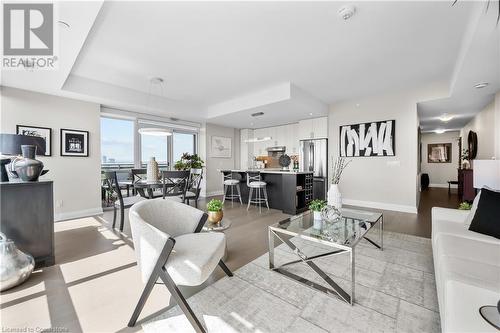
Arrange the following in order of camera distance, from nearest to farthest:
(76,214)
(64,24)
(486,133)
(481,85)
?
(64,24) → (481,85) → (76,214) → (486,133)

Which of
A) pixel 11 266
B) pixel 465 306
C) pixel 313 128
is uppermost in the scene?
pixel 313 128

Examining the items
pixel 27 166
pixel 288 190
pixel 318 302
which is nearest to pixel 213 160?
pixel 288 190

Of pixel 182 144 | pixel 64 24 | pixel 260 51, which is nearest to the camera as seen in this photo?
pixel 64 24

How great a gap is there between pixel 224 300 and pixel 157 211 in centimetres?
96

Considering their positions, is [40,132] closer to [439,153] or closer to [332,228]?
[332,228]

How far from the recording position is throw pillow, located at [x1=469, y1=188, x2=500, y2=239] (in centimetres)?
180

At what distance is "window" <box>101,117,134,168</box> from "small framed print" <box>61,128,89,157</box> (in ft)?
1.54

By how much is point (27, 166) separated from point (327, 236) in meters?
3.11

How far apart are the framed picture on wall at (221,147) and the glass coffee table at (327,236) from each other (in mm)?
4911

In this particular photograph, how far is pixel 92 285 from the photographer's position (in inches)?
73.7

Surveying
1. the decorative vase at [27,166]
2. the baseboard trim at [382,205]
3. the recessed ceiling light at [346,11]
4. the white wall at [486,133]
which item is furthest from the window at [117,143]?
the white wall at [486,133]

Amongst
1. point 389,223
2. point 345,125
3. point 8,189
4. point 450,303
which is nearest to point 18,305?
point 8,189

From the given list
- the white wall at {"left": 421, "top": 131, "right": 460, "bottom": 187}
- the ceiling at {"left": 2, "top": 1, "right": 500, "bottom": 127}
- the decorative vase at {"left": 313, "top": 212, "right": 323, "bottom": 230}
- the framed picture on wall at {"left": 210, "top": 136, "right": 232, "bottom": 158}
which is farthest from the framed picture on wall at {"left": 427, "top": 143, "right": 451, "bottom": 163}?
the decorative vase at {"left": 313, "top": 212, "right": 323, "bottom": 230}

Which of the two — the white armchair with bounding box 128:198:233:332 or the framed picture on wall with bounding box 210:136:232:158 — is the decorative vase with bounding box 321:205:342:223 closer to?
the white armchair with bounding box 128:198:233:332
